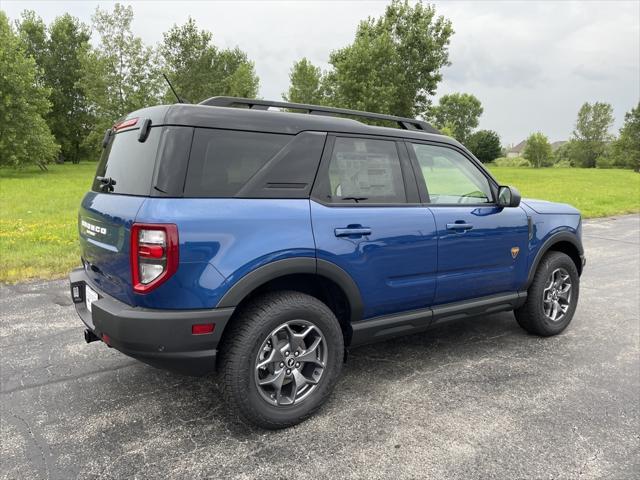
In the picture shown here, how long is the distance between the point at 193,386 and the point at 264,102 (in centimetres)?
195

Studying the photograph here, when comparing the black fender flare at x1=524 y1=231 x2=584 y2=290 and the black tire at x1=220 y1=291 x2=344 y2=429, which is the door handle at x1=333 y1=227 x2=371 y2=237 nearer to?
the black tire at x1=220 y1=291 x2=344 y2=429

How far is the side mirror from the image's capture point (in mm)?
3758

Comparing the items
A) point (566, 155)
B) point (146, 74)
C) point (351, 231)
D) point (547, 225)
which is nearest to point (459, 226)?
point (351, 231)

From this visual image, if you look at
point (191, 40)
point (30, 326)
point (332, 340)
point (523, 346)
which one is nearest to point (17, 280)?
point (30, 326)

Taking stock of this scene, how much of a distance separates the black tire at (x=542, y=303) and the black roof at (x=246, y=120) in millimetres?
1982

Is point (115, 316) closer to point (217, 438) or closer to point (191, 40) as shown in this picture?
point (217, 438)

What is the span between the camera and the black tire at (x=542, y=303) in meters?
4.14

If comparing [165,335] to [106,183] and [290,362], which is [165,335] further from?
[106,183]

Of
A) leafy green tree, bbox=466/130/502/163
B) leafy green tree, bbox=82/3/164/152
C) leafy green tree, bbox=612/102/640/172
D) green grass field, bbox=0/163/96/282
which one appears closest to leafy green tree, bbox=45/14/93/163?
leafy green tree, bbox=82/3/164/152

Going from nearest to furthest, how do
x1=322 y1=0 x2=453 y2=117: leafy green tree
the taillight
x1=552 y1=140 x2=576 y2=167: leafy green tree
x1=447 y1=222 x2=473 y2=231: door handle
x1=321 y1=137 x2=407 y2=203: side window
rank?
the taillight → x1=321 y1=137 x2=407 y2=203: side window → x1=447 y1=222 x2=473 y2=231: door handle → x1=322 y1=0 x2=453 y2=117: leafy green tree → x1=552 y1=140 x2=576 y2=167: leafy green tree

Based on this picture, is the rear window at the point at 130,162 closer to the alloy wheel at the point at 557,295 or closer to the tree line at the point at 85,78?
the alloy wheel at the point at 557,295

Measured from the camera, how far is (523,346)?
13.5 feet

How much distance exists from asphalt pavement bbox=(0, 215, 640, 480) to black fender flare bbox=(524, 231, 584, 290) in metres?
0.62

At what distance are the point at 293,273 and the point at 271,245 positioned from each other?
0.72 ft
